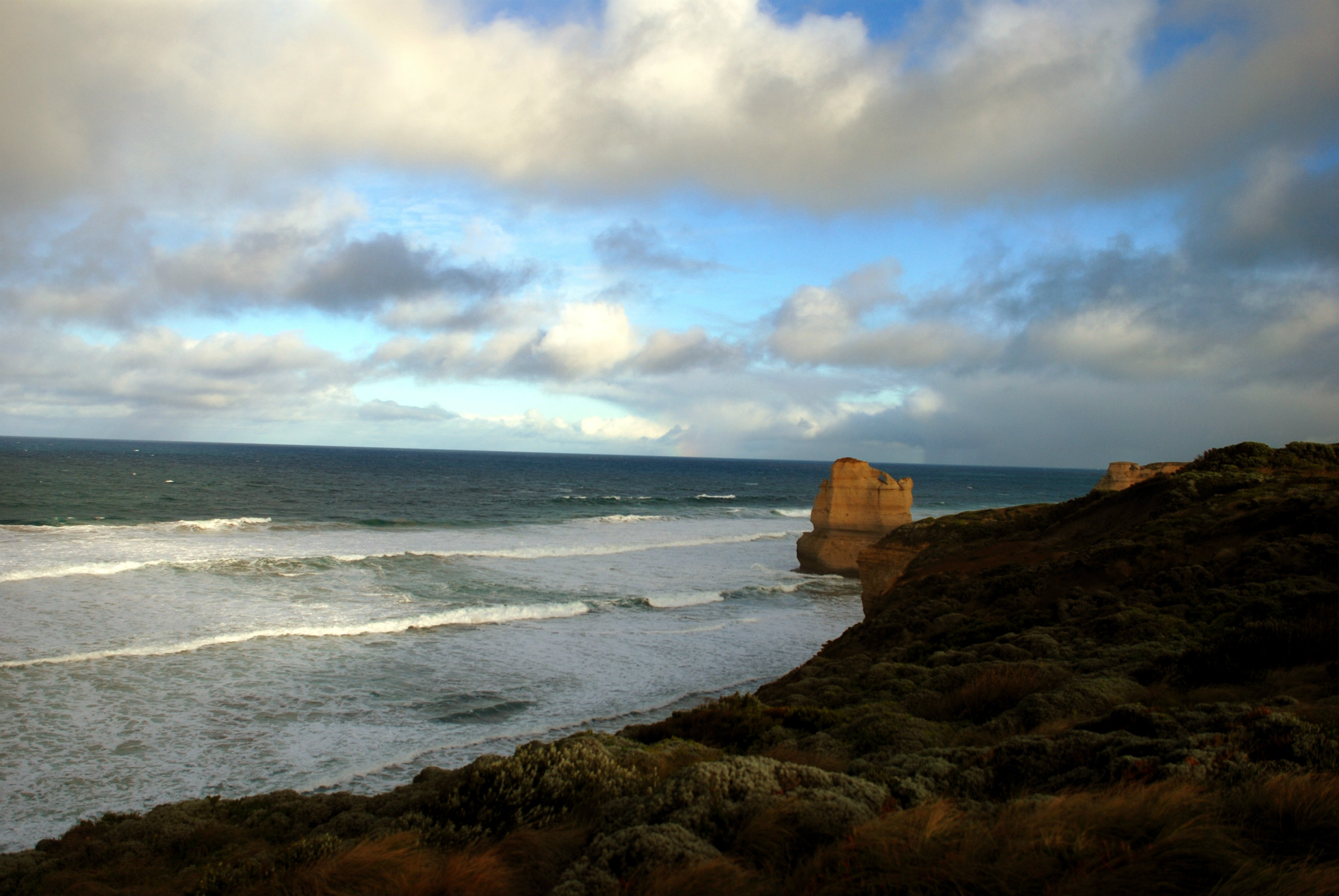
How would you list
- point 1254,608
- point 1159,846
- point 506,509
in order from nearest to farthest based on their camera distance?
point 1159,846, point 1254,608, point 506,509

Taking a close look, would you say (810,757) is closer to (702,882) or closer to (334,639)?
(702,882)

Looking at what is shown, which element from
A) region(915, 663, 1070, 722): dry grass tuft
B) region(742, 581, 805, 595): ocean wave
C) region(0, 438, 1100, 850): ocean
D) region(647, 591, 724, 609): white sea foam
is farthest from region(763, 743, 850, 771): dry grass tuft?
region(742, 581, 805, 595): ocean wave

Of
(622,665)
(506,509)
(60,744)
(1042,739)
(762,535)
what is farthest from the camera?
(506,509)

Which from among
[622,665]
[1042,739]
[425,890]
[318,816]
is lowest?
[622,665]

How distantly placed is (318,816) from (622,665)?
1238cm

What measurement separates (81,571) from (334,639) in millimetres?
13550

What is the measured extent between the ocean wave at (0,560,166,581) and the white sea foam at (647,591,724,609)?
19380 millimetres

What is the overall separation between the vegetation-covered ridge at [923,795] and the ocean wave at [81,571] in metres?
23.6

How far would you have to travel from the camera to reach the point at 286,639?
19.8 meters

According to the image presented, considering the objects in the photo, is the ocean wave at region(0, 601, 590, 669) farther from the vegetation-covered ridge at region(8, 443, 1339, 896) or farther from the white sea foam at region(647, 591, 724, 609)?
the vegetation-covered ridge at region(8, 443, 1339, 896)

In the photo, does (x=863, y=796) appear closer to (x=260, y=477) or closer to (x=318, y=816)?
(x=318, y=816)

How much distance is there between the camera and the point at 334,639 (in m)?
20.2

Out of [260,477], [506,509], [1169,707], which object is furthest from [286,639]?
[260,477]

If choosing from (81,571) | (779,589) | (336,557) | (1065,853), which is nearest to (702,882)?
(1065,853)
